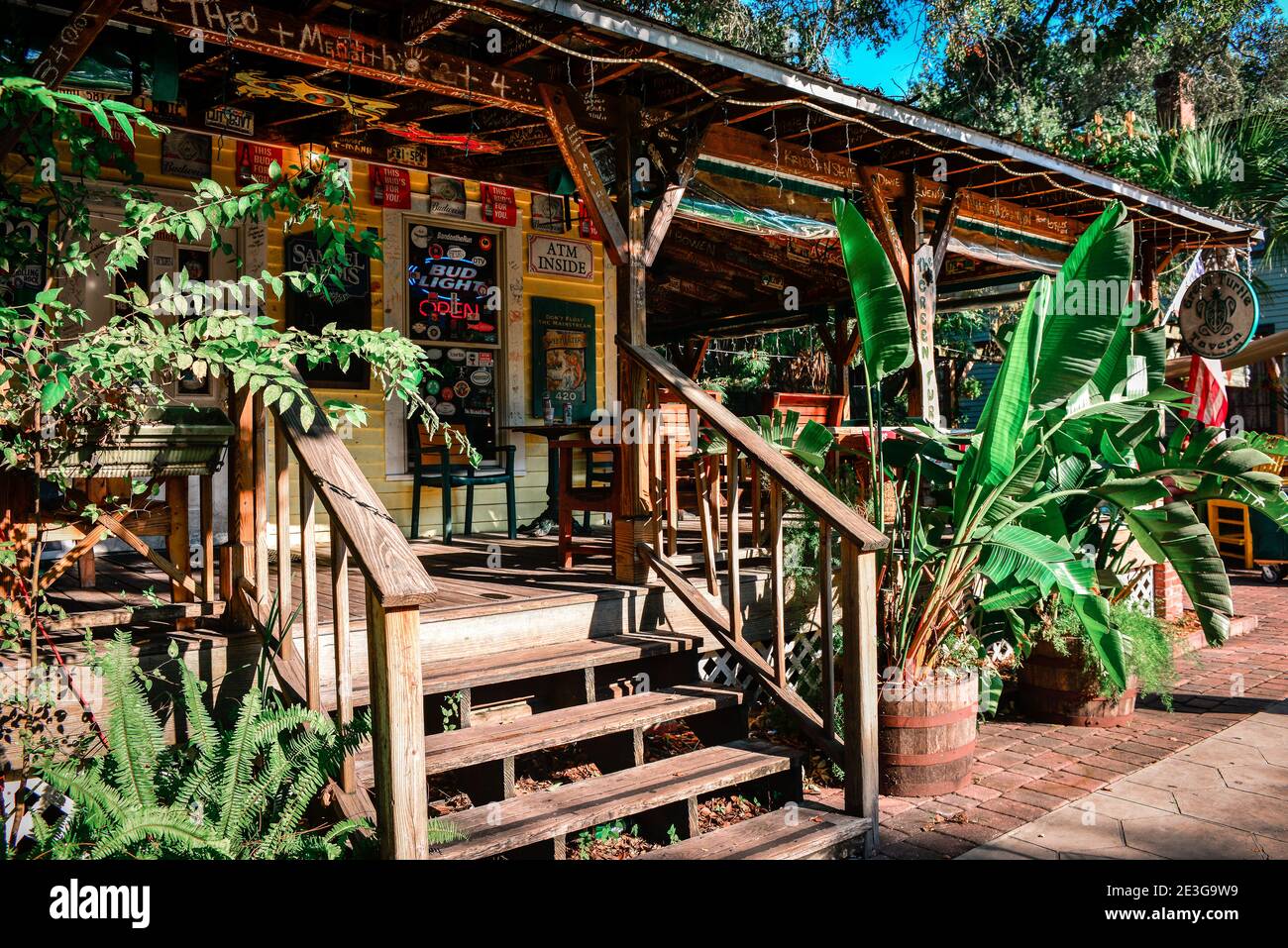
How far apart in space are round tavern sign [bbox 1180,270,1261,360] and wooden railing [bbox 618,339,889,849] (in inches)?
273

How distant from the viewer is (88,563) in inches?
198

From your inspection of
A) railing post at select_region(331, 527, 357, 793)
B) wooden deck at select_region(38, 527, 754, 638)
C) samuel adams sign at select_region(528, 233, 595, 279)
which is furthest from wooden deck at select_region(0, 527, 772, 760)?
samuel adams sign at select_region(528, 233, 595, 279)

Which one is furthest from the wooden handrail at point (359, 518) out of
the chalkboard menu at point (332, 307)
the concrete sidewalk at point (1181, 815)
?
the chalkboard menu at point (332, 307)

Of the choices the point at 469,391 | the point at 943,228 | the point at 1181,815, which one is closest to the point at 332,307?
the point at 469,391

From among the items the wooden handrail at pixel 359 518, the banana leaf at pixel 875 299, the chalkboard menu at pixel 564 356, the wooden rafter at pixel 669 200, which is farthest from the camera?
the chalkboard menu at pixel 564 356

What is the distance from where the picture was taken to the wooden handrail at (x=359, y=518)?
2.74 meters

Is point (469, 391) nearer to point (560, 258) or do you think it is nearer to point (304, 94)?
point (560, 258)

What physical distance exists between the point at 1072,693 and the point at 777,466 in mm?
2692

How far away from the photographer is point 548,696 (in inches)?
181

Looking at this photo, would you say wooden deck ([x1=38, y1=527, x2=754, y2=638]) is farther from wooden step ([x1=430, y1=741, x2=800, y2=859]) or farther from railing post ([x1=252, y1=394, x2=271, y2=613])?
wooden step ([x1=430, y1=741, x2=800, y2=859])

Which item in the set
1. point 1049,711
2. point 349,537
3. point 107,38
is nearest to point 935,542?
point 1049,711

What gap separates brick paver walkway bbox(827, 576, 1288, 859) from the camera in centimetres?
423

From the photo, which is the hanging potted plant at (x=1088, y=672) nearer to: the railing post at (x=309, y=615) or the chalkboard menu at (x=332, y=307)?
the railing post at (x=309, y=615)

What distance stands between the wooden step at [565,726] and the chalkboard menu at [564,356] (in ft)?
16.0
